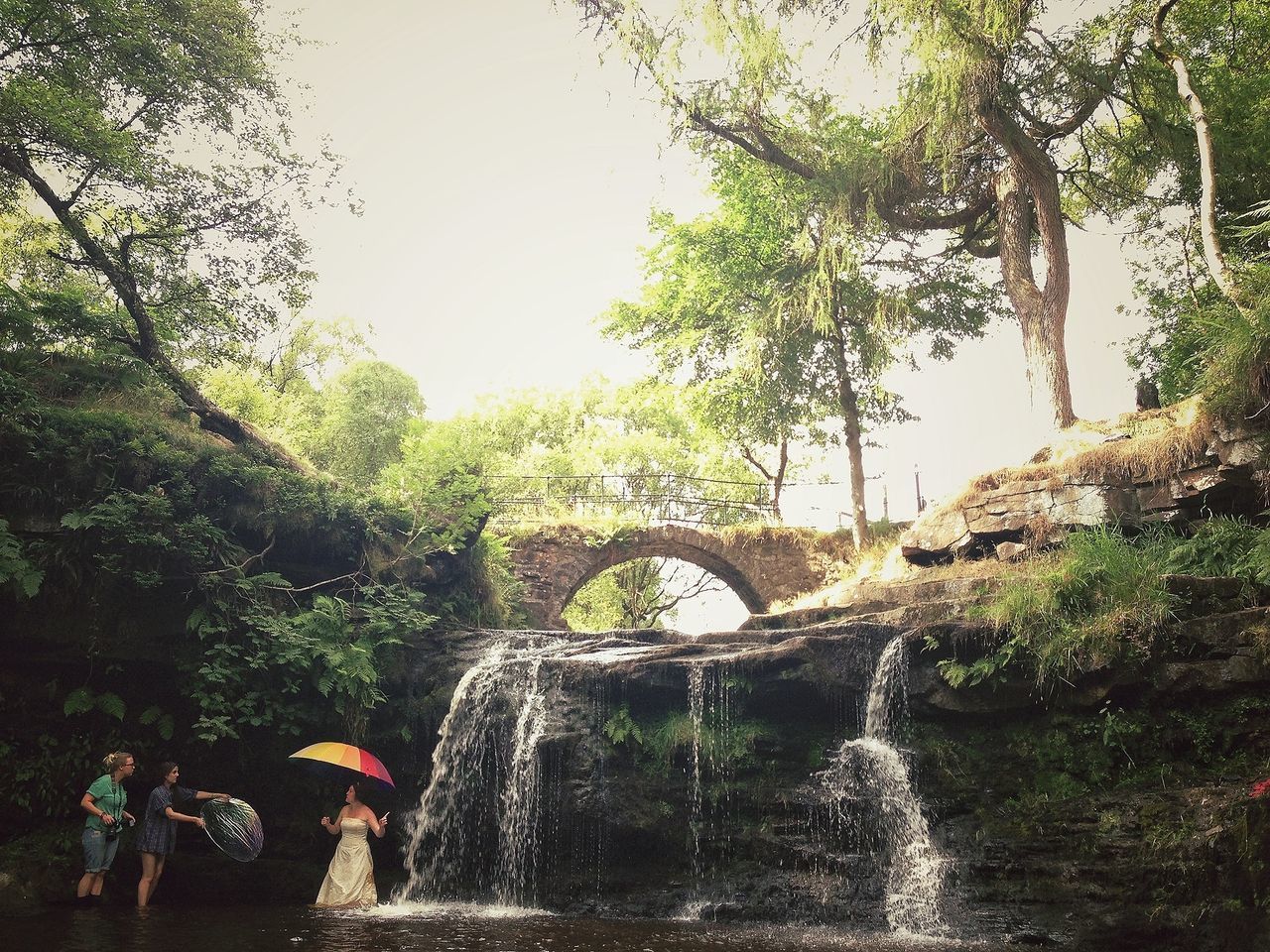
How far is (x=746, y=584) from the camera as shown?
71.0 feet

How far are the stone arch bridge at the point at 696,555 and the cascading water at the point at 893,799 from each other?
1183cm

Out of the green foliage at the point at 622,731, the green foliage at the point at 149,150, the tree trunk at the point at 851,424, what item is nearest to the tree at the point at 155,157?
the green foliage at the point at 149,150

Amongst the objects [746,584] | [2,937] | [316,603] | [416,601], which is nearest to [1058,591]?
[416,601]

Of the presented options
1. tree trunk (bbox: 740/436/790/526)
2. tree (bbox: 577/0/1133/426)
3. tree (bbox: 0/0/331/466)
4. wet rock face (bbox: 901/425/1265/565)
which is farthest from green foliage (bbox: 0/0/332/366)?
tree trunk (bbox: 740/436/790/526)

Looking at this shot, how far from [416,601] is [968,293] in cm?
1598

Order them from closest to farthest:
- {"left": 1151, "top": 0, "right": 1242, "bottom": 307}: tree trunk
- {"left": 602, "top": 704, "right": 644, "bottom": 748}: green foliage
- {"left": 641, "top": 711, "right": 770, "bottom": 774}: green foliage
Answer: {"left": 641, "top": 711, "right": 770, "bottom": 774}: green foliage < {"left": 602, "top": 704, "right": 644, "bottom": 748}: green foliage < {"left": 1151, "top": 0, "right": 1242, "bottom": 307}: tree trunk

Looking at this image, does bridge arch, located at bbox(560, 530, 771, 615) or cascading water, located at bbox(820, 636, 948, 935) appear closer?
cascading water, located at bbox(820, 636, 948, 935)

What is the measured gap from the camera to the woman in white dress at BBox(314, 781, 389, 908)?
316 inches

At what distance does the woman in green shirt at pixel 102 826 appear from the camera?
25.3 feet

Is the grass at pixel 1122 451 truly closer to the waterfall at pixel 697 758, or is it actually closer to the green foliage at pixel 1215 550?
the green foliage at pixel 1215 550

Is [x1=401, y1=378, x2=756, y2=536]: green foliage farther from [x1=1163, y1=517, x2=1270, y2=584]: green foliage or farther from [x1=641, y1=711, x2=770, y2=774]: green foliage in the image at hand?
[x1=1163, y1=517, x2=1270, y2=584]: green foliage

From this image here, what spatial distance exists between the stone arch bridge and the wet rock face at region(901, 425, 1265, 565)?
655cm

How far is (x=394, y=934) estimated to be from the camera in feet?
21.1

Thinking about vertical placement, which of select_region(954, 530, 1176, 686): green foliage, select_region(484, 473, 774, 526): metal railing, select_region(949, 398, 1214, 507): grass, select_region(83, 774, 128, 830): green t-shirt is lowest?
select_region(83, 774, 128, 830): green t-shirt
